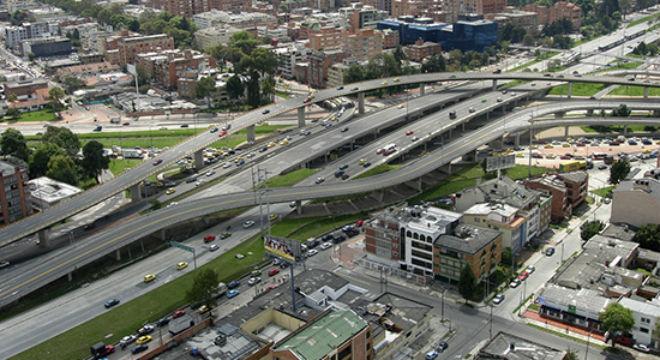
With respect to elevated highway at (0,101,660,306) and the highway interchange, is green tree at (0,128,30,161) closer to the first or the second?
the highway interchange

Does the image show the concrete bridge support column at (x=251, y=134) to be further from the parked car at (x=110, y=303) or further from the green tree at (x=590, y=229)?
the green tree at (x=590, y=229)

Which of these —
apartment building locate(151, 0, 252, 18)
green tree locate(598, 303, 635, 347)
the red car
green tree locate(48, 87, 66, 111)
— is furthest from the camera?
apartment building locate(151, 0, 252, 18)

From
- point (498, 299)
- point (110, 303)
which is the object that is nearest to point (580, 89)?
point (498, 299)

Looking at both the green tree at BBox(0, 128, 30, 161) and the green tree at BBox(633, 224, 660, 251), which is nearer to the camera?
the green tree at BBox(633, 224, 660, 251)

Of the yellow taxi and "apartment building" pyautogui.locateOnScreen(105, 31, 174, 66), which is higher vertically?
"apartment building" pyautogui.locateOnScreen(105, 31, 174, 66)

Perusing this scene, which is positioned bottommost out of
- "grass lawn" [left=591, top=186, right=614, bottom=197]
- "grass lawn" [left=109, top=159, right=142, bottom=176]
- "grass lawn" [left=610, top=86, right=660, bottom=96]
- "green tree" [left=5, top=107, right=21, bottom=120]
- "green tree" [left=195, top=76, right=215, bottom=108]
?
"grass lawn" [left=591, top=186, right=614, bottom=197]

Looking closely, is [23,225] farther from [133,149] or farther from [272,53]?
[272,53]

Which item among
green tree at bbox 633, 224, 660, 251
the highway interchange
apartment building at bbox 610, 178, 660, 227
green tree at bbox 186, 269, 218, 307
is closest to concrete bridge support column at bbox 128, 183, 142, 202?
the highway interchange
